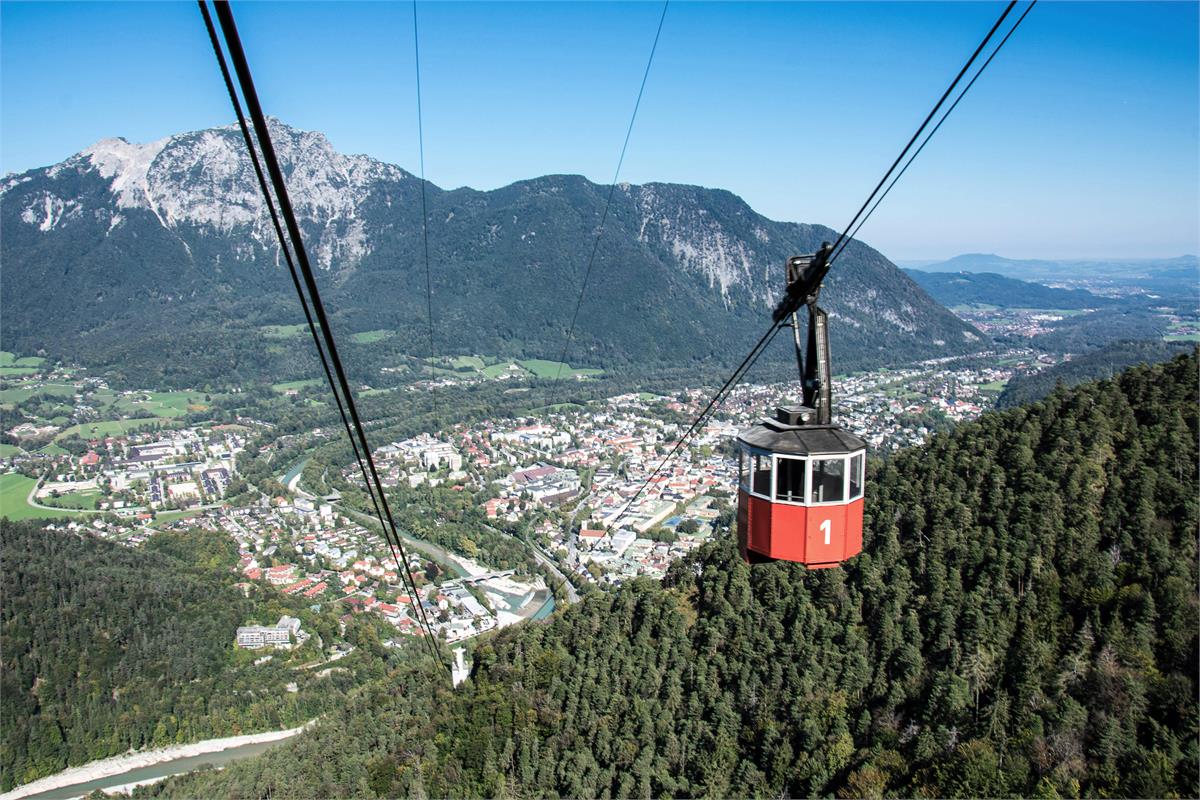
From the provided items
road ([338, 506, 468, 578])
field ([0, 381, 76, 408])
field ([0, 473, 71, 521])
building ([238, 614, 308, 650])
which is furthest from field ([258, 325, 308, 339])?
building ([238, 614, 308, 650])

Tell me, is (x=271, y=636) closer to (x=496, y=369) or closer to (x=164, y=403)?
(x=164, y=403)

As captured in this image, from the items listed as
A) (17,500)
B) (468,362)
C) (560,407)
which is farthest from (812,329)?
(468,362)

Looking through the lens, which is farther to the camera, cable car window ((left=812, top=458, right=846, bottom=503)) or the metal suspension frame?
cable car window ((left=812, top=458, right=846, bottom=503))

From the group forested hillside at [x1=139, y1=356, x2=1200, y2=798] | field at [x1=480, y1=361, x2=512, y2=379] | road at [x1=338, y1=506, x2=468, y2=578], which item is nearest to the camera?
forested hillside at [x1=139, y1=356, x2=1200, y2=798]

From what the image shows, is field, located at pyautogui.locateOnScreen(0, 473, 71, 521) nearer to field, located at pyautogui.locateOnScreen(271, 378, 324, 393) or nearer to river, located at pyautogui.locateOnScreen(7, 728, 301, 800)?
river, located at pyautogui.locateOnScreen(7, 728, 301, 800)

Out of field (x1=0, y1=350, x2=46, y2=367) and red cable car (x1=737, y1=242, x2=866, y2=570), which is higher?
red cable car (x1=737, y1=242, x2=866, y2=570)

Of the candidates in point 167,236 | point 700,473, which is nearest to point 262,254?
point 167,236
